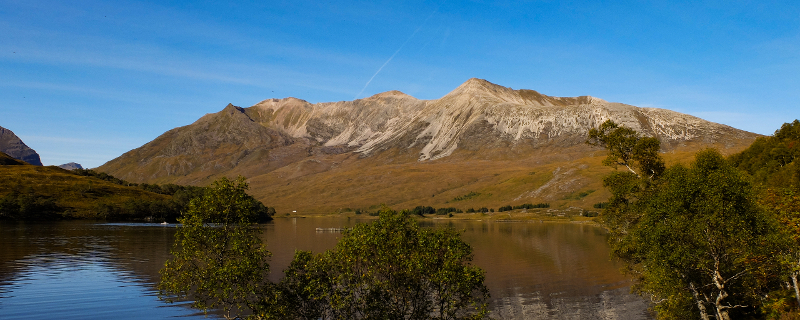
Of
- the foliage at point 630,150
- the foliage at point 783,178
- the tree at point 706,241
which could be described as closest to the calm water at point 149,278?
the tree at point 706,241

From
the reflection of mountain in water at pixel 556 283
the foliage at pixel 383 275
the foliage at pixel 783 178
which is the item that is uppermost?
the foliage at pixel 783 178

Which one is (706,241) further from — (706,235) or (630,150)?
(630,150)

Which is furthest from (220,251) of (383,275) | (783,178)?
(783,178)

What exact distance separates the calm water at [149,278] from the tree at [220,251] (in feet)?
76.9

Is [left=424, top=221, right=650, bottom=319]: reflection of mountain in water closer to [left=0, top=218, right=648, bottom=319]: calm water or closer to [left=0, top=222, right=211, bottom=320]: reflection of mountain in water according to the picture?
[left=0, top=218, right=648, bottom=319]: calm water

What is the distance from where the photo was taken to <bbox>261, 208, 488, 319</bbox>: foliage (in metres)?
34.3

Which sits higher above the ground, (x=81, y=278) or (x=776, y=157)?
(x=776, y=157)

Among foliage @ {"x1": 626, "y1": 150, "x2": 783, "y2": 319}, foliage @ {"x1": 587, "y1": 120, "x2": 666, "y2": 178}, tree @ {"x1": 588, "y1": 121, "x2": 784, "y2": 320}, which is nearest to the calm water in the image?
tree @ {"x1": 588, "y1": 121, "x2": 784, "y2": 320}

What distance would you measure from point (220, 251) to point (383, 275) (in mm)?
11033

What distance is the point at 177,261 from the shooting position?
35.4 metres

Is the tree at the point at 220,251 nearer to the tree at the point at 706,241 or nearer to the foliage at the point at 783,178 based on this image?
the tree at the point at 706,241

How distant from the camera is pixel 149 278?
7925cm

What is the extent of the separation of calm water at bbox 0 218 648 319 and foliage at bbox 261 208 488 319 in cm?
2490

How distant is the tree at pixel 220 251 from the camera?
3334 cm
